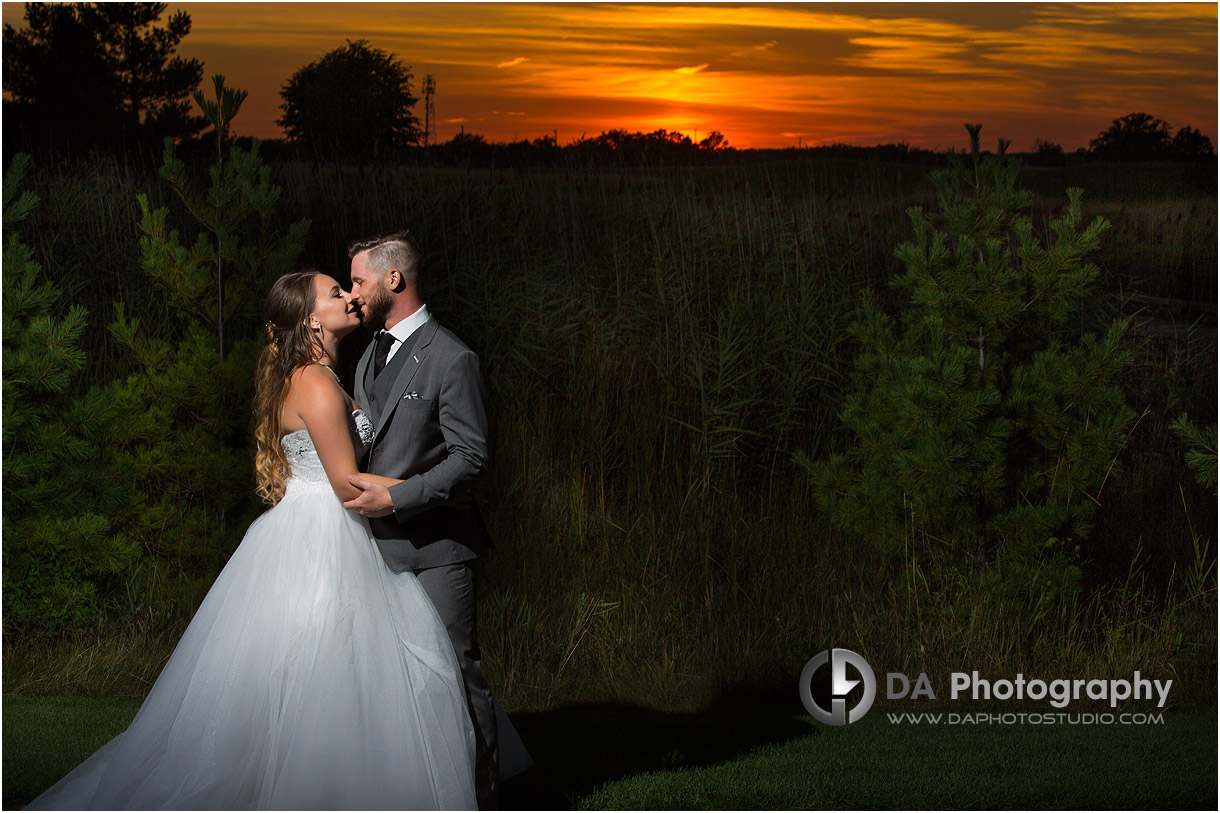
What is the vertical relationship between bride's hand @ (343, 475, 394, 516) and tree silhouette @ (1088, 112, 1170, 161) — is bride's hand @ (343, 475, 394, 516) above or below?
below

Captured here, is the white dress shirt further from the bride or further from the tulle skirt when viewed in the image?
the tulle skirt

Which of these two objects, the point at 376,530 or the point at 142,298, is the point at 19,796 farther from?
the point at 142,298

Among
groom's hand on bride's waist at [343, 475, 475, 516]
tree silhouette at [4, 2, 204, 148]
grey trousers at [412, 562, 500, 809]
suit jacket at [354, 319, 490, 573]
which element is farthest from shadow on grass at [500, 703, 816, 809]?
tree silhouette at [4, 2, 204, 148]

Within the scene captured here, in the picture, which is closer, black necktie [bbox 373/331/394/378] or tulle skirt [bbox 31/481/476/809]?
tulle skirt [bbox 31/481/476/809]

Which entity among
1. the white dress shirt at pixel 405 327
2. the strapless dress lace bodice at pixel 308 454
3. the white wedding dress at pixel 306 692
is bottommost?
the white wedding dress at pixel 306 692

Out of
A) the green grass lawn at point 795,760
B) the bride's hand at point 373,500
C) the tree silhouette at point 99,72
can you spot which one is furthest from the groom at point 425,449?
the tree silhouette at point 99,72

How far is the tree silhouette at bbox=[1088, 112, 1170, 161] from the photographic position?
16.7 m

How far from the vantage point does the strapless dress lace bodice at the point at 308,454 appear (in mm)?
3857

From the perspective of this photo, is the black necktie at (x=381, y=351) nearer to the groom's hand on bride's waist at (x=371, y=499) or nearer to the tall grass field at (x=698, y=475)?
the groom's hand on bride's waist at (x=371, y=499)

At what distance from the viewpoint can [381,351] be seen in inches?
156

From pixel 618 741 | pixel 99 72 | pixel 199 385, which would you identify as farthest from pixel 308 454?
pixel 99 72

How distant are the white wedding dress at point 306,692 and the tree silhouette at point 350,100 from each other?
12.5m

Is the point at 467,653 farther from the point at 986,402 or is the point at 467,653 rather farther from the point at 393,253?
the point at 986,402

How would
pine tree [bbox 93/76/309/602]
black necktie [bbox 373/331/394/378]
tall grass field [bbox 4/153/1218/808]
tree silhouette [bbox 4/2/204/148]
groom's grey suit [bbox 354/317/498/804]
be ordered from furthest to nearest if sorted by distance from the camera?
tree silhouette [bbox 4/2/204/148] < pine tree [bbox 93/76/309/602] < tall grass field [bbox 4/153/1218/808] < black necktie [bbox 373/331/394/378] < groom's grey suit [bbox 354/317/498/804]
